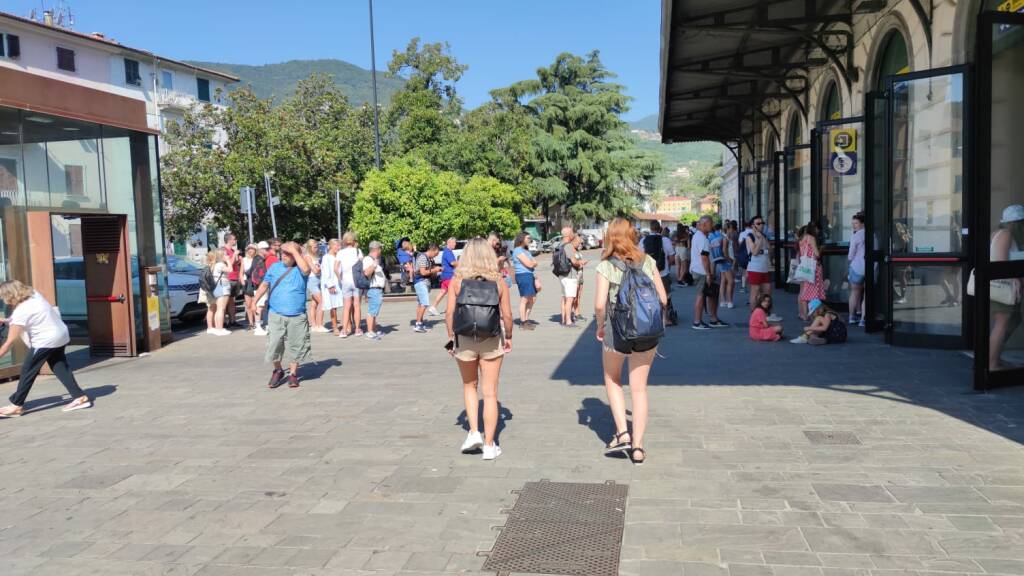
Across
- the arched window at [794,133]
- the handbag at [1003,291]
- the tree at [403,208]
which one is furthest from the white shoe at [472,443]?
the arched window at [794,133]

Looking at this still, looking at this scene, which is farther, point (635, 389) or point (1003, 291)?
point (1003, 291)

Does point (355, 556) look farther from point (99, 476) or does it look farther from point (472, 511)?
point (99, 476)

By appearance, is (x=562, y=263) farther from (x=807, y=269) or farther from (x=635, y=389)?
(x=635, y=389)

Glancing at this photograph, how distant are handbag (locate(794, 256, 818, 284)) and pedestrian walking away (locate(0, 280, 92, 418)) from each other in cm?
910

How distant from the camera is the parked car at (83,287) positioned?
1430 centimetres

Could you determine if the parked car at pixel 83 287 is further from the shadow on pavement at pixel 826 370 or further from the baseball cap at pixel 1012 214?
the baseball cap at pixel 1012 214

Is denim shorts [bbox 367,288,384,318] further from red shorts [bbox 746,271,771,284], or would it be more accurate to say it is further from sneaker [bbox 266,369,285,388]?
red shorts [bbox 746,271,771,284]

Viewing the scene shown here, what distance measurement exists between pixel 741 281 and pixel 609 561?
1810 centimetres

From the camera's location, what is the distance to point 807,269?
11172mm

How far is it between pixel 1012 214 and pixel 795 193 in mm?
9250

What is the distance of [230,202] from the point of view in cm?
2939

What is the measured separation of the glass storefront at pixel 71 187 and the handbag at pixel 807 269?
32.3 ft

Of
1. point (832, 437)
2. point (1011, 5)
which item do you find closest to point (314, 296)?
point (832, 437)

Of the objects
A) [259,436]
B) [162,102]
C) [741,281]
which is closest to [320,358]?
[259,436]
